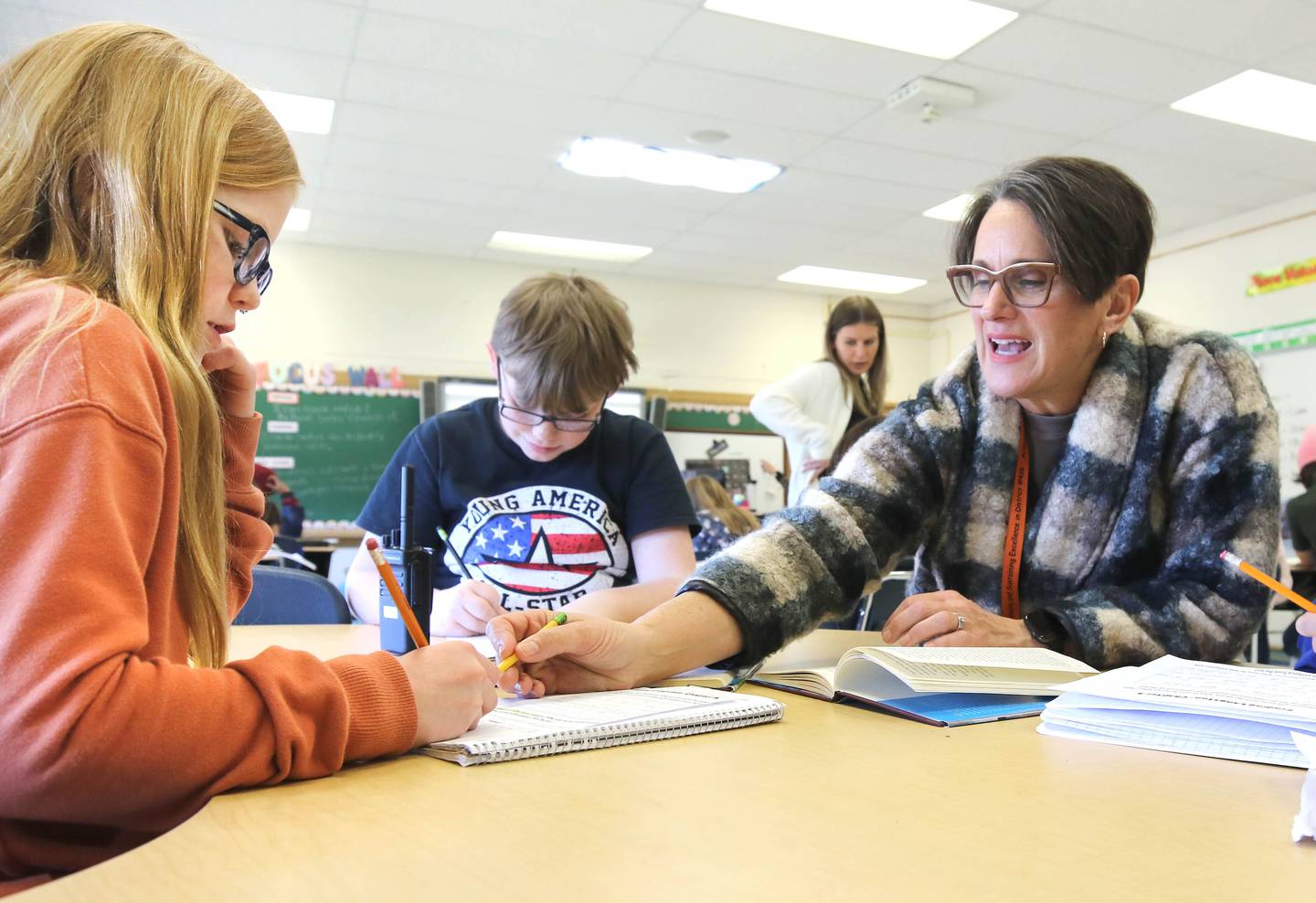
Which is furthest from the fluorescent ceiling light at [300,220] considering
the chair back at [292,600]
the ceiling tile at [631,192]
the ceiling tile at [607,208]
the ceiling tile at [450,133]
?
the chair back at [292,600]

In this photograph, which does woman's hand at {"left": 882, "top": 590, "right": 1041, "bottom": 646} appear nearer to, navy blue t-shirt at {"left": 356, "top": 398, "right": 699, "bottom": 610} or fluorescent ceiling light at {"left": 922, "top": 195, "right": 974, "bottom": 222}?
navy blue t-shirt at {"left": 356, "top": 398, "right": 699, "bottom": 610}

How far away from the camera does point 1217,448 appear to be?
1.34 meters

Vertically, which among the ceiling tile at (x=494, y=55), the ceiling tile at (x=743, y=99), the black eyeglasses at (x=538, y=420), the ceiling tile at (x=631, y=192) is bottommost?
the black eyeglasses at (x=538, y=420)

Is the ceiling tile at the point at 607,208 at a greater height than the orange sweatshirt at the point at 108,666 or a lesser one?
greater

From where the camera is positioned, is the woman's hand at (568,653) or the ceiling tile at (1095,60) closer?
the woman's hand at (568,653)

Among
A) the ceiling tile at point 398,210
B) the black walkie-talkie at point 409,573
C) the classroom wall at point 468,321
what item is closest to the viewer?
the black walkie-talkie at point 409,573

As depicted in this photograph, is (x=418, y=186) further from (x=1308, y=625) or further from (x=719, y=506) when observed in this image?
(x=1308, y=625)

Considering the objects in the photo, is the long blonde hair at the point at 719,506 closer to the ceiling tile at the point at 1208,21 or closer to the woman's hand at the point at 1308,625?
the ceiling tile at the point at 1208,21

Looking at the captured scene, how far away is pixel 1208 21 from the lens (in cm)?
349

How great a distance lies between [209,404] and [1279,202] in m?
6.15

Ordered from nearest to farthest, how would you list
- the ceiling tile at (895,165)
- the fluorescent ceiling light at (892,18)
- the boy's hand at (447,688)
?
the boy's hand at (447,688) < the fluorescent ceiling light at (892,18) < the ceiling tile at (895,165)

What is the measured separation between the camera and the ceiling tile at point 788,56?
11.8ft

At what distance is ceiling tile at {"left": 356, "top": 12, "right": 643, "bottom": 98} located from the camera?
360cm

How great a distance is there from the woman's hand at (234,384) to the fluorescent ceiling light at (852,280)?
6.25 meters
